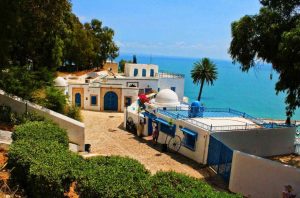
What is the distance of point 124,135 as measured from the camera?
26.3m

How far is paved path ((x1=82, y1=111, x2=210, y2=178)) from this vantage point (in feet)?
61.9

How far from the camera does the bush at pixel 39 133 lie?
484 inches

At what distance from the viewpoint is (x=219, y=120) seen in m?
22.7

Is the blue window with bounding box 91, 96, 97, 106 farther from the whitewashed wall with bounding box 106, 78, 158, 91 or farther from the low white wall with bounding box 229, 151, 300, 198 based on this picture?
the low white wall with bounding box 229, 151, 300, 198

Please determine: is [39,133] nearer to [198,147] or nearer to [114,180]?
[114,180]

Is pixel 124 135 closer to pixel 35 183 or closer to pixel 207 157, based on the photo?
pixel 207 157

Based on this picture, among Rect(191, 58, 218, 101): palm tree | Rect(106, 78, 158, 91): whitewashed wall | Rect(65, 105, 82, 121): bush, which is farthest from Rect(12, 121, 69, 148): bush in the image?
Rect(191, 58, 218, 101): palm tree

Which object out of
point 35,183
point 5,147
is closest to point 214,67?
point 5,147

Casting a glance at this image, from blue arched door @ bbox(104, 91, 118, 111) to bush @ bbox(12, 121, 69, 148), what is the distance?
23610 mm

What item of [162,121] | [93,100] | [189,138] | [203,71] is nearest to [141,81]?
[93,100]

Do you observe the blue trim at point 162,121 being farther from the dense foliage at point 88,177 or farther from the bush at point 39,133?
the dense foliage at point 88,177

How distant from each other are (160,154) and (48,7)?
Answer: 11703mm

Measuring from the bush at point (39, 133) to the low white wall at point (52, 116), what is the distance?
5.43 m

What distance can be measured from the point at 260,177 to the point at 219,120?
8498mm
